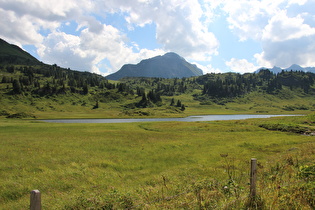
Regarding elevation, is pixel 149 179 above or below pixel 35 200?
below

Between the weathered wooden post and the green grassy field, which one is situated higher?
the weathered wooden post

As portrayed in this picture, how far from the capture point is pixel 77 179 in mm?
17797

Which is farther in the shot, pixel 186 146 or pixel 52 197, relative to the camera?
pixel 186 146

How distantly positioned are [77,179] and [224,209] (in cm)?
1374

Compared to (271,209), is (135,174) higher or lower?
lower

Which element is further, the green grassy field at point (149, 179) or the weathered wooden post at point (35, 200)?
the green grassy field at point (149, 179)

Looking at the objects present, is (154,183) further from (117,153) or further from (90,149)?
(90,149)

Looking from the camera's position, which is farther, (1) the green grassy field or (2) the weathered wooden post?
(1) the green grassy field

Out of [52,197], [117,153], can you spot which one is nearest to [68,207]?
[52,197]

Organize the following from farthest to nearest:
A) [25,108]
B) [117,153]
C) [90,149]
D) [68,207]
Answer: [25,108]
[90,149]
[117,153]
[68,207]

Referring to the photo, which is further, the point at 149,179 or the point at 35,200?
the point at 149,179

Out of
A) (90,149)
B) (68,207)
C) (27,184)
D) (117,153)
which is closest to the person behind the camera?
(68,207)

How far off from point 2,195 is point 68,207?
6.56m

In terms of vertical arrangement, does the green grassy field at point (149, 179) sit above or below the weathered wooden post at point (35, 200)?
below
